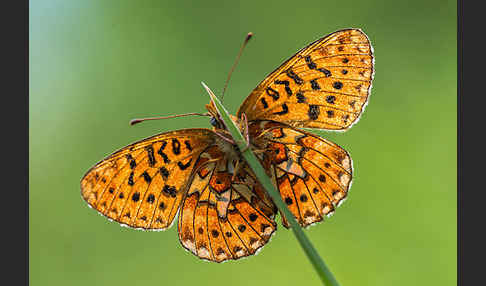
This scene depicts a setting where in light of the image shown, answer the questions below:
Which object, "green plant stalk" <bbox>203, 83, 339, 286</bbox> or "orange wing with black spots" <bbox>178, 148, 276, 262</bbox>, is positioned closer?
"green plant stalk" <bbox>203, 83, 339, 286</bbox>

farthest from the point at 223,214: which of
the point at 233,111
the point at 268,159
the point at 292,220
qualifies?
the point at 233,111

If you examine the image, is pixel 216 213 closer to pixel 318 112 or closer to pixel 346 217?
pixel 318 112

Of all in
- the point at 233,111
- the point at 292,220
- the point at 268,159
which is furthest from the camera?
the point at 233,111

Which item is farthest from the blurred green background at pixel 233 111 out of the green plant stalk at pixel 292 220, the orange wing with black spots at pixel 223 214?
the green plant stalk at pixel 292 220

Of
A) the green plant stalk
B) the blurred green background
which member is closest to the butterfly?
the green plant stalk

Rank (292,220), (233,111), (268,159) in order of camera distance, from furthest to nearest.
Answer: (233,111)
(268,159)
(292,220)

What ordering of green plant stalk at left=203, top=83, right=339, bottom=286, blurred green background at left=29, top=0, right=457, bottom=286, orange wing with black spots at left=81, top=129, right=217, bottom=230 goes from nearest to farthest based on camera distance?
1. green plant stalk at left=203, top=83, right=339, bottom=286
2. orange wing with black spots at left=81, top=129, right=217, bottom=230
3. blurred green background at left=29, top=0, right=457, bottom=286

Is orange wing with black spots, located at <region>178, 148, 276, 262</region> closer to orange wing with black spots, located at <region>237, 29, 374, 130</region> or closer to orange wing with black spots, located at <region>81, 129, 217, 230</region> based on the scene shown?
orange wing with black spots, located at <region>81, 129, 217, 230</region>

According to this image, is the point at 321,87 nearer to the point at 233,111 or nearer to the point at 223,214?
the point at 223,214

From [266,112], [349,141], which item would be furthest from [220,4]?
[266,112]
